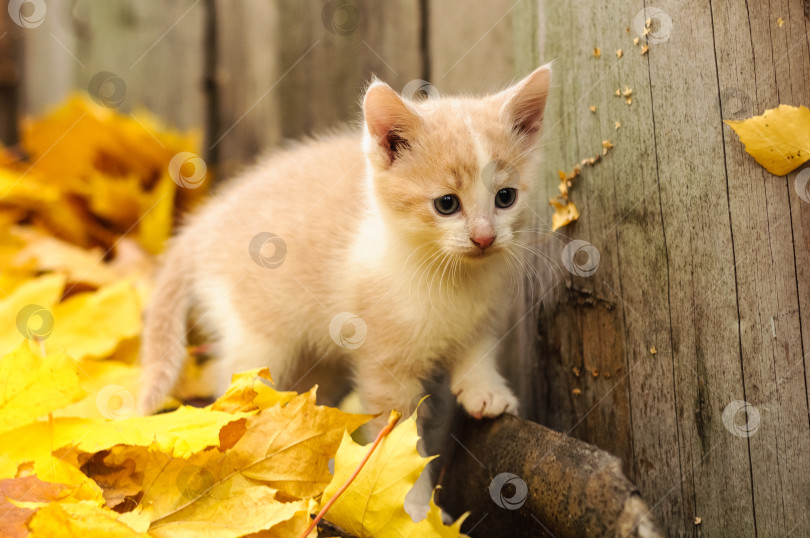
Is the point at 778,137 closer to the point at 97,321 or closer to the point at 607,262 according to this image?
the point at 607,262

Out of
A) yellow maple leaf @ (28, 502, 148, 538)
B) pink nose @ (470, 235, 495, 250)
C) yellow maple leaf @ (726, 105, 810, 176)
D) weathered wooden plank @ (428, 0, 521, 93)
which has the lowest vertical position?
yellow maple leaf @ (28, 502, 148, 538)

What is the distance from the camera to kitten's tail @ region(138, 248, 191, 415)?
5.45ft

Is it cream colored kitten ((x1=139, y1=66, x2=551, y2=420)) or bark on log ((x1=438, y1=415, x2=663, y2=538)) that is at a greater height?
cream colored kitten ((x1=139, y1=66, x2=551, y2=420))

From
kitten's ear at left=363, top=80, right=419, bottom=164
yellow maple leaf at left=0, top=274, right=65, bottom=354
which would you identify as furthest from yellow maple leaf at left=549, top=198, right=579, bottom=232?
yellow maple leaf at left=0, top=274, right=65, bottom=354

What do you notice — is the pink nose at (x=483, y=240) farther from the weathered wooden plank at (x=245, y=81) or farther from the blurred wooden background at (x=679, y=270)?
the weathered wooden plank at (x=245, y=81)

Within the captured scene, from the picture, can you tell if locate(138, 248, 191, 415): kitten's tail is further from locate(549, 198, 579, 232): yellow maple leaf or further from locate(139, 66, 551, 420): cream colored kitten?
locate(549, 198, 579, 232): yellow maple leaf

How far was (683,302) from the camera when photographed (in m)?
1.19

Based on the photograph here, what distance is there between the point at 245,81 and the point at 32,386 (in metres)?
1.67

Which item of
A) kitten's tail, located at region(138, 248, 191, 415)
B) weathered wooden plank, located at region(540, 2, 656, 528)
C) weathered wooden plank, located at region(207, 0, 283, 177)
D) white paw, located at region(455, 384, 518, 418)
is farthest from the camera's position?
weathered wooden plank, located at region(207, 0, 283, 177)

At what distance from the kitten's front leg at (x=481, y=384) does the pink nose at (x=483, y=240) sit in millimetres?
329

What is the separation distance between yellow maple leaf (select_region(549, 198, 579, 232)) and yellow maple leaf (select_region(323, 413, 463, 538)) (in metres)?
0.61

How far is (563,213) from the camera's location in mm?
1465

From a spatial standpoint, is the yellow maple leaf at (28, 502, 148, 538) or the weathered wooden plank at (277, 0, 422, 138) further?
the weathered wooden plank at (277, 0, 422, 138)

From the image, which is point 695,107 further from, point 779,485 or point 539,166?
point 779,485
